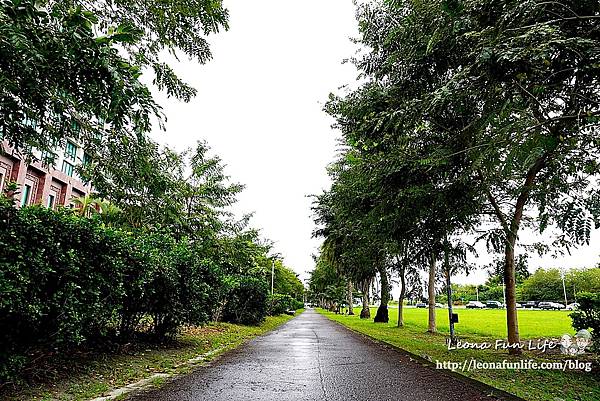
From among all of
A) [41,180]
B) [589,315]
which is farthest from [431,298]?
[41,180]

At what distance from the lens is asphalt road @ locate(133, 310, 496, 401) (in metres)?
5.93

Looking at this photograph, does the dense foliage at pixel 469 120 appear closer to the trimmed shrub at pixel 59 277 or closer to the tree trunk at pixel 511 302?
the tree trunk at pixel 511 302

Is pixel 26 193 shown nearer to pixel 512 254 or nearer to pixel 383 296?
pixel 383 296

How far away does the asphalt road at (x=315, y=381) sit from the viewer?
5934mm

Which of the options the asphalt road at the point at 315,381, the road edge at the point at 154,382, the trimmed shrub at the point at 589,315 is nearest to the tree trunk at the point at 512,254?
the trimmed shrub at the point at 589,315

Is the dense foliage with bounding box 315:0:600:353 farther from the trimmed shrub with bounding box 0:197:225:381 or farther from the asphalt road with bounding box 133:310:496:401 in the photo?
the trimmed shrub with bounding box 0:197:225:381

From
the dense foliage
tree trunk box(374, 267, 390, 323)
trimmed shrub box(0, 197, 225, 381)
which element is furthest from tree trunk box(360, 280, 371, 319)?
trimmed shrub box(0, 197, 225, 381)

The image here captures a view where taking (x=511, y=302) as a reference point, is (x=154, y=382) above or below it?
below

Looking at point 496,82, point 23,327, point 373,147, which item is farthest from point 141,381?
point 496,82

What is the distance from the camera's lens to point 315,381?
23.2 feet

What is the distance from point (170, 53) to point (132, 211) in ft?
14.3

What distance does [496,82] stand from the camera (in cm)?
511

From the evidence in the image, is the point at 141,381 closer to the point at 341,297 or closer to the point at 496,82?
the point at 496,82

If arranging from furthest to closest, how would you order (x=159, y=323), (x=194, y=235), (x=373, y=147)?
(x=194, y=235)
(x=159, y=323)
(x=373, y=147)
